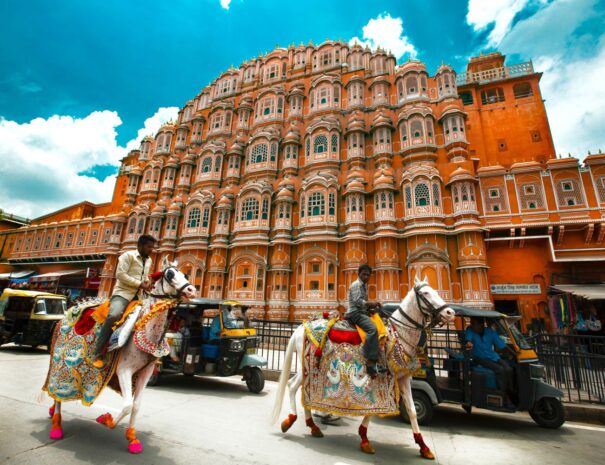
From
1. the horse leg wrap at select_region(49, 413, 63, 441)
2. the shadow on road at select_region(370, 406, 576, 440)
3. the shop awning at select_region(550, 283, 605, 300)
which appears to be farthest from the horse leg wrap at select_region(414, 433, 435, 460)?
the shop awning at select_region(550, 283, 605, 300)

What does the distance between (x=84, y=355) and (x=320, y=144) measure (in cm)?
2019

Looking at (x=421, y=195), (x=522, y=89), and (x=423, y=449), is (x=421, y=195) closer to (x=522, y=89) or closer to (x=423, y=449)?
(x=522, y=89)

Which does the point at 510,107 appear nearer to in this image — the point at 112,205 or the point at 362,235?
the point at 362,235

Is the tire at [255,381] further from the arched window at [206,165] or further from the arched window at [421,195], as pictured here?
the arched window at [206,165]

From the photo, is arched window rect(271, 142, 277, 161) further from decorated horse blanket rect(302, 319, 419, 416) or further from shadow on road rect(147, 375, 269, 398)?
decorated horse blanket rect(302, 319, 419, 416)

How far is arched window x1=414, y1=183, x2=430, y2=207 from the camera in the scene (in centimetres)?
1809

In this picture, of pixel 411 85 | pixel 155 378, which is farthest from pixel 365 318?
pixel 411 85

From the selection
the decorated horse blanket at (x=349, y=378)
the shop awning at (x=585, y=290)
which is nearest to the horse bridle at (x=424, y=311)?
the decorated horse blanket at (x=349, y=378)

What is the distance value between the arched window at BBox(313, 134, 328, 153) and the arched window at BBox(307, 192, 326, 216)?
372 centimetres

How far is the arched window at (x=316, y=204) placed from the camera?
65.8 feet

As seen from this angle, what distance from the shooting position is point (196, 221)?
24.1m

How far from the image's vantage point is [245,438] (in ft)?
14.6

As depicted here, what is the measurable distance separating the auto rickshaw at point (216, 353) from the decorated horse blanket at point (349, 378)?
3411 mm

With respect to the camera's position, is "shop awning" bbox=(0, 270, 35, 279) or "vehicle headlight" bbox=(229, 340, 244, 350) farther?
"shop awning" bbox=(0, 270, 35, 279)
